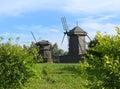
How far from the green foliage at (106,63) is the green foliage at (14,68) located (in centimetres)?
583

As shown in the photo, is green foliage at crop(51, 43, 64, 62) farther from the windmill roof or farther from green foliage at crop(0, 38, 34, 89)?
green foliage at crop(0, 38, 34, 89)

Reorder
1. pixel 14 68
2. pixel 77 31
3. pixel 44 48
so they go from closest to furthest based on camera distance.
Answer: pixel 14 68 < pixel 44 48 < pixel 77 31

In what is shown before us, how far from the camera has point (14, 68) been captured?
15688mm

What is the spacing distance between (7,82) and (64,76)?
17.2 m

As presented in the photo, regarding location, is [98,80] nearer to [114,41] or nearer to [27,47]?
[114,41]

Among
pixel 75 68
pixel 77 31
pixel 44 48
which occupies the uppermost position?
pixel 77 31

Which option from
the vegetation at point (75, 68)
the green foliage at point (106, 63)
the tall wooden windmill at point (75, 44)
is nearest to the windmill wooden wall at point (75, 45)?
the tall wooden windmill at point (75, 44)

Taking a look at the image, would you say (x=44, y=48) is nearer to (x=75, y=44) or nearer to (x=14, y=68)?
(x=75, y=44)

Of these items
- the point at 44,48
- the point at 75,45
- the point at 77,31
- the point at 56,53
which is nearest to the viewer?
the point at 44,48

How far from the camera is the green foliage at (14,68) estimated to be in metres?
15.6

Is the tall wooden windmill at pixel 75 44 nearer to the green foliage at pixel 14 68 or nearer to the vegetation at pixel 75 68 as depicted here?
the vegetation at pixel 75 68

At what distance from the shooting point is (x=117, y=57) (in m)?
9.66

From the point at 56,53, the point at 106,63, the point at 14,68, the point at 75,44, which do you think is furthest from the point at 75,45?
the point at 106,63

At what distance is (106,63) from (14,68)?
6791mm
